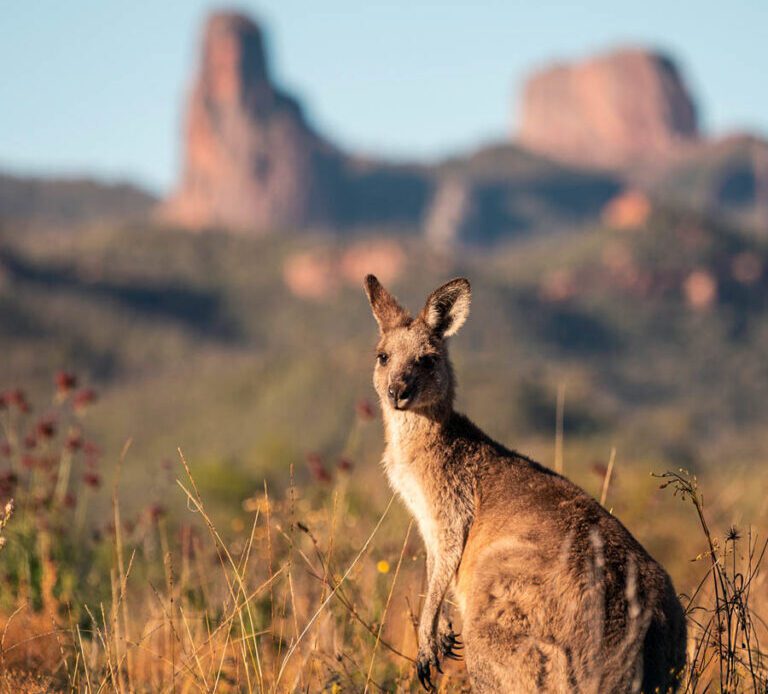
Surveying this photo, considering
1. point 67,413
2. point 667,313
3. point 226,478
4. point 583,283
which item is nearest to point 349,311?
point 583,283

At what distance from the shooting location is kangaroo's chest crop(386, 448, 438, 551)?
230 inches

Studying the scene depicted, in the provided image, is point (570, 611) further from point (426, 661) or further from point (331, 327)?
point (331, 327)

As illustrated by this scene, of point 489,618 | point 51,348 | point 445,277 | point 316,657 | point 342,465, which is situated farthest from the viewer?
point 445,277

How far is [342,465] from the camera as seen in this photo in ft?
24.9

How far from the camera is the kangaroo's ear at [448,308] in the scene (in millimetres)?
6133

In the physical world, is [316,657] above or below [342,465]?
below

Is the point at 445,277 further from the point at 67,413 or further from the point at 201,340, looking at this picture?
the point at 67,413

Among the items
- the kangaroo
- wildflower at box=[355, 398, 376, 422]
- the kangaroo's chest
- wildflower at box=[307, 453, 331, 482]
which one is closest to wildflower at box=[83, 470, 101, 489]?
wildflower at box=[307, 453, 331, 482]

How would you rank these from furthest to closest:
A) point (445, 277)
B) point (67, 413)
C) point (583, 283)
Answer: point (583, 283) → point (445, 277) → point (67, 413)

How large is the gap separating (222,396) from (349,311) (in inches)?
1535

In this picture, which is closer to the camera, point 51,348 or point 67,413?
point 67,413

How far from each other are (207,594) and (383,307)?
2055 mm

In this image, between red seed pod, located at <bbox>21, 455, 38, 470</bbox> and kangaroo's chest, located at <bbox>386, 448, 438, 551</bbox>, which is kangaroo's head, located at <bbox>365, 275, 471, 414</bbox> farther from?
red seed pod, located at <bbox>21, 455, 38, 470</bbox>

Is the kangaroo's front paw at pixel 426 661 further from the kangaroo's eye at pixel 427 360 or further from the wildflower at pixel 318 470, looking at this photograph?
the wildflower at pixel 318 470
